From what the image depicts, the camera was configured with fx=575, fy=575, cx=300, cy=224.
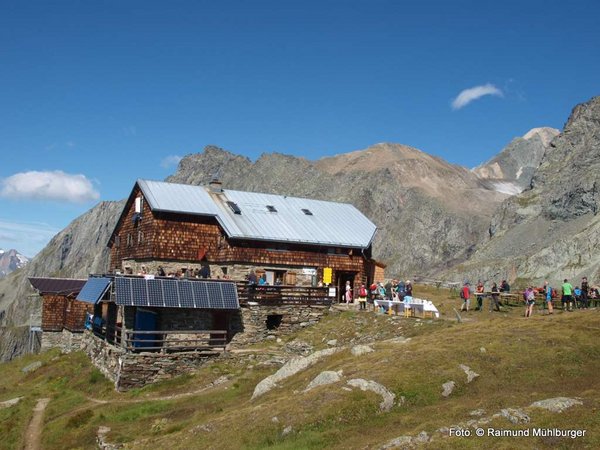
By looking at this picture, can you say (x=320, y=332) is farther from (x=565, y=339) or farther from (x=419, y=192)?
(x=419, y=192)

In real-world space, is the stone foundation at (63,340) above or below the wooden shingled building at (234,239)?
below

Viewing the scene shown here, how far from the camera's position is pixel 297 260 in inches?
1688

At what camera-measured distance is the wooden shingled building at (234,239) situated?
41312 millimetres

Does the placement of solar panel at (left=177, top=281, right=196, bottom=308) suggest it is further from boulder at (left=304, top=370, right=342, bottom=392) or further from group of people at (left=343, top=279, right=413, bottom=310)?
boulder at (left=304, top=370, right=342, bottom=392)

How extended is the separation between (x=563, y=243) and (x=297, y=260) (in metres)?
46.7

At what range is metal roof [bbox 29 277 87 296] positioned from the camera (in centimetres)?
5271

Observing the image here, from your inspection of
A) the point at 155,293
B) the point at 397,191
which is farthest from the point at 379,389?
the point at 397,191

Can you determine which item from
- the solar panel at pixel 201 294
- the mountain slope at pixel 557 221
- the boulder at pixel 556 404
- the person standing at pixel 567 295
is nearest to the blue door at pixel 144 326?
the solar panel at pixel 201 294

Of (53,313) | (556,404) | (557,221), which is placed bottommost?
(556,404)

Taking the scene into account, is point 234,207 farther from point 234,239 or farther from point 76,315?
point 76,315

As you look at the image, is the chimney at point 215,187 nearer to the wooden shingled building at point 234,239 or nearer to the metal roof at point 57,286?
the wooden shingled building at point 234,239

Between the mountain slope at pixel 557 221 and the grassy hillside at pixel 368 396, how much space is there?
4439 centimetres

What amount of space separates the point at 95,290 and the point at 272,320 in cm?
1157

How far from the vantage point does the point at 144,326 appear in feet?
107
